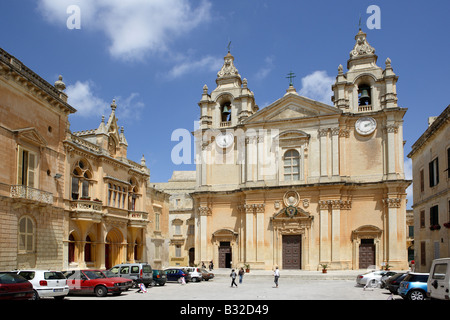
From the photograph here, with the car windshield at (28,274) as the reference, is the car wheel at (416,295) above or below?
below

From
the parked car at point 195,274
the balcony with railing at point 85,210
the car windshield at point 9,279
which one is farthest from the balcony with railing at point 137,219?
the car windshield at point 9,279

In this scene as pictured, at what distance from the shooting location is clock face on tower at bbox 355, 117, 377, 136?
41875 mm

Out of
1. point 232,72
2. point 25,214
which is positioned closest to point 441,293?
point 25,214

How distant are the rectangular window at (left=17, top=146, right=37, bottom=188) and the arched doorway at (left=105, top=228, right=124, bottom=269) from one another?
10657mm

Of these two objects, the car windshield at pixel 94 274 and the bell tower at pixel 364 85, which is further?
the bell tower at pixel 364 85

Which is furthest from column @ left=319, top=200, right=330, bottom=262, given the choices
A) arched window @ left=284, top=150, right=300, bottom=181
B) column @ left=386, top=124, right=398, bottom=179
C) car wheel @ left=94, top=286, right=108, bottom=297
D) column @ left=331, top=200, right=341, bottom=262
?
car wheel @ left=94, top=286, right=108, bottom=297

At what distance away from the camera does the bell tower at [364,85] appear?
138 feet

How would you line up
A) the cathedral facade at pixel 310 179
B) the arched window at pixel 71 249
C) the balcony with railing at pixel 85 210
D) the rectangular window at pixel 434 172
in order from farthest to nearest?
the cathedral facade at pixel 310 179
the arched window at pixel 71 249
the balcony with railing at pixel 85 210
the rectangular window at pixel 434 172

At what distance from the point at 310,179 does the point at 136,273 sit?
21.8 meters

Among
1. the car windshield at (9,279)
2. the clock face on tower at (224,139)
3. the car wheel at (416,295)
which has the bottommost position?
the car wheel at (416,295)

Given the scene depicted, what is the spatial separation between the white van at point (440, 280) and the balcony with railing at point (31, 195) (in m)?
18.6

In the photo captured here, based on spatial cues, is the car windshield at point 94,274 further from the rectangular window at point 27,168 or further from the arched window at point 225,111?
the arched window at point 225,111

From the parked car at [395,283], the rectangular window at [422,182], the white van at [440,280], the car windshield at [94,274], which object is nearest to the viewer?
the white van at [440,280]
